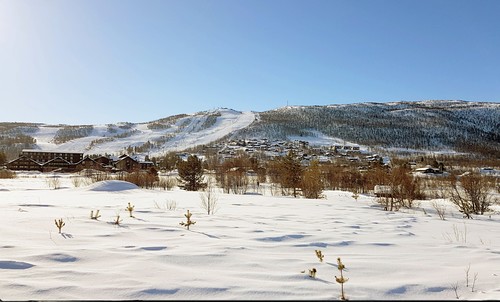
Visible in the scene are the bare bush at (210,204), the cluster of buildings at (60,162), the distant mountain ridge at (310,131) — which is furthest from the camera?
the distant mountain ridge at (310,131)

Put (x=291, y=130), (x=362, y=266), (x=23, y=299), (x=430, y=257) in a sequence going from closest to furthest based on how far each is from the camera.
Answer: (x=23, y=299), (x=362, y=266), (x=430, y=257), (x=291, y=130)

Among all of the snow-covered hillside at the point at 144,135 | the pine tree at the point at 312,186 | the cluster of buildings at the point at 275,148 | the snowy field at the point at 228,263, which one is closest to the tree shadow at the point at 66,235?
the snowy field at the point at 228,263

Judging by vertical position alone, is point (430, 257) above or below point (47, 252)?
below

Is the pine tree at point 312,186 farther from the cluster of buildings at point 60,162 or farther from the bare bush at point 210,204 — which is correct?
the cluster of buildings at point 60,162

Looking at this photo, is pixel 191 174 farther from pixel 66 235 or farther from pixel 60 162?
pixel 60 162

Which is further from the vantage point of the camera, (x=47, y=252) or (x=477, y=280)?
(x=47, y=252)

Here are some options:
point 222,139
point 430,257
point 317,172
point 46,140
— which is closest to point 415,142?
point 222,139

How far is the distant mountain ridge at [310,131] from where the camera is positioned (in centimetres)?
13688

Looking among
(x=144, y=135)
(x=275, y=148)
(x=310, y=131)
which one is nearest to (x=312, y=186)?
(x=275, y=148)

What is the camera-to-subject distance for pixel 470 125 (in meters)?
164

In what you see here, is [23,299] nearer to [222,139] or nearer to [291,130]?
[222,139]

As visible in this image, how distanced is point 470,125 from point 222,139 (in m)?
130

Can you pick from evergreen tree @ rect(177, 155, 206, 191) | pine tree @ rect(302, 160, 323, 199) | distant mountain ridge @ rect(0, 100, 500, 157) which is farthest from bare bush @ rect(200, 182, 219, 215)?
distant mountain ridge @ rect(0, 100, 500, 157)

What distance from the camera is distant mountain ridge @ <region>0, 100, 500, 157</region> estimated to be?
449ft
